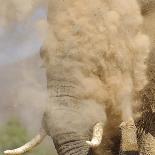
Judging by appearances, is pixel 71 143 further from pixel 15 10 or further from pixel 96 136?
pixel 15 10

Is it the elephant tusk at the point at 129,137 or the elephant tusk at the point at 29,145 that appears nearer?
the elephant tusk at the point at 29,145

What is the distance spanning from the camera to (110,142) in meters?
4.69

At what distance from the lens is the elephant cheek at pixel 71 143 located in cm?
359

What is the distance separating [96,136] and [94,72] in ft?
1.32

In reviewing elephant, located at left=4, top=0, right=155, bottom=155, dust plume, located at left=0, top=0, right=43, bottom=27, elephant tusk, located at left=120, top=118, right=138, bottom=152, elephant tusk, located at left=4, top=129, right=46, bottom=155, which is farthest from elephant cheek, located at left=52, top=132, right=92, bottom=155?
dust plume, located at left=0, top=0, right=43, bottom=27

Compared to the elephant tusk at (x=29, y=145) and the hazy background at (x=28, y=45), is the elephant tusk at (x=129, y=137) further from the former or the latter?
the elephant tusk at (x=29, y=145)

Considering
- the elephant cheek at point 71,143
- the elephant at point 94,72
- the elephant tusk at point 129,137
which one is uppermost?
the elephant at point 94,72

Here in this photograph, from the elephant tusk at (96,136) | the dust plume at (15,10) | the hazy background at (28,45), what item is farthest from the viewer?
the dust plume at (15,10)

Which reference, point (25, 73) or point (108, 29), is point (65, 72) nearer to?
point (108, 29)

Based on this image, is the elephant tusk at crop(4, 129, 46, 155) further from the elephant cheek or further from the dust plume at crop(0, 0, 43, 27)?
the dust plume at crop(0, 0, 43, 27)

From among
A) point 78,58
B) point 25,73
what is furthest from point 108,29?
point 25,73

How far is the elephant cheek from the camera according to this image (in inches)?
141

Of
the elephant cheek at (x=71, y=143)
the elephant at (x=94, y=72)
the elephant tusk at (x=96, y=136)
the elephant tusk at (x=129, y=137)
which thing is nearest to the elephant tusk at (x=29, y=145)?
the elephant at (x=94, y=72)

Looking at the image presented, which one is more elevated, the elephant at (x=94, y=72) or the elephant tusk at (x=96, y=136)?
the elephant at (x=94, y=72)
